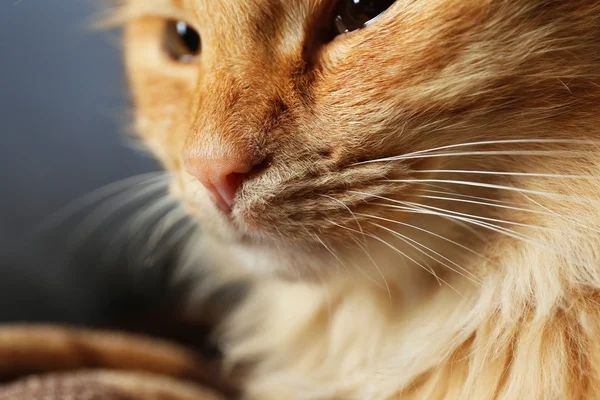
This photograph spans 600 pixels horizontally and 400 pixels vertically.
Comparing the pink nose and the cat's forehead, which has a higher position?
the cat's forehead

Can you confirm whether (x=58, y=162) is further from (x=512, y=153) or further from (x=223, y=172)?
(x=512, y=153)

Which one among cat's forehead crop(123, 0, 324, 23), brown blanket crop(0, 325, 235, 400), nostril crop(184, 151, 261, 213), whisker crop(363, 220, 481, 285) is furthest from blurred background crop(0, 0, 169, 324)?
whisker crop(363, 220, 481, 285)

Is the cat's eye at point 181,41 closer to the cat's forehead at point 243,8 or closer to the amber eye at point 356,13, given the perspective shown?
the cat's forehead at point 243,8

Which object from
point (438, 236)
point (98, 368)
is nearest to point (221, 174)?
point (438, 236)

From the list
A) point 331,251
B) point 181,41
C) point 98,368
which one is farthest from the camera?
point 98,368

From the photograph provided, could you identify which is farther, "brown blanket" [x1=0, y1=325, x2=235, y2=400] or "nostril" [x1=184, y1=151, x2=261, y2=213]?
"brown blanket" [x1=0, y1=325, x2=235, y2=400]

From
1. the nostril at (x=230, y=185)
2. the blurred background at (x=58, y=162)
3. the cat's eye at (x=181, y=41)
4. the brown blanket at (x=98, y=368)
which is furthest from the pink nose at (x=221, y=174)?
the blurred background at (x=58, y=162)

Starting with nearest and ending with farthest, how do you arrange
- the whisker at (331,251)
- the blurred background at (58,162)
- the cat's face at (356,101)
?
the cat's face at (356,101)
the whisker at (331,251)
the blurred background at (58,162)

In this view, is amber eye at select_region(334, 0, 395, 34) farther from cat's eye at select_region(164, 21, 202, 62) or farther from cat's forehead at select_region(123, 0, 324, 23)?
cat's eye at select_region(164, 21, 202, 62)
